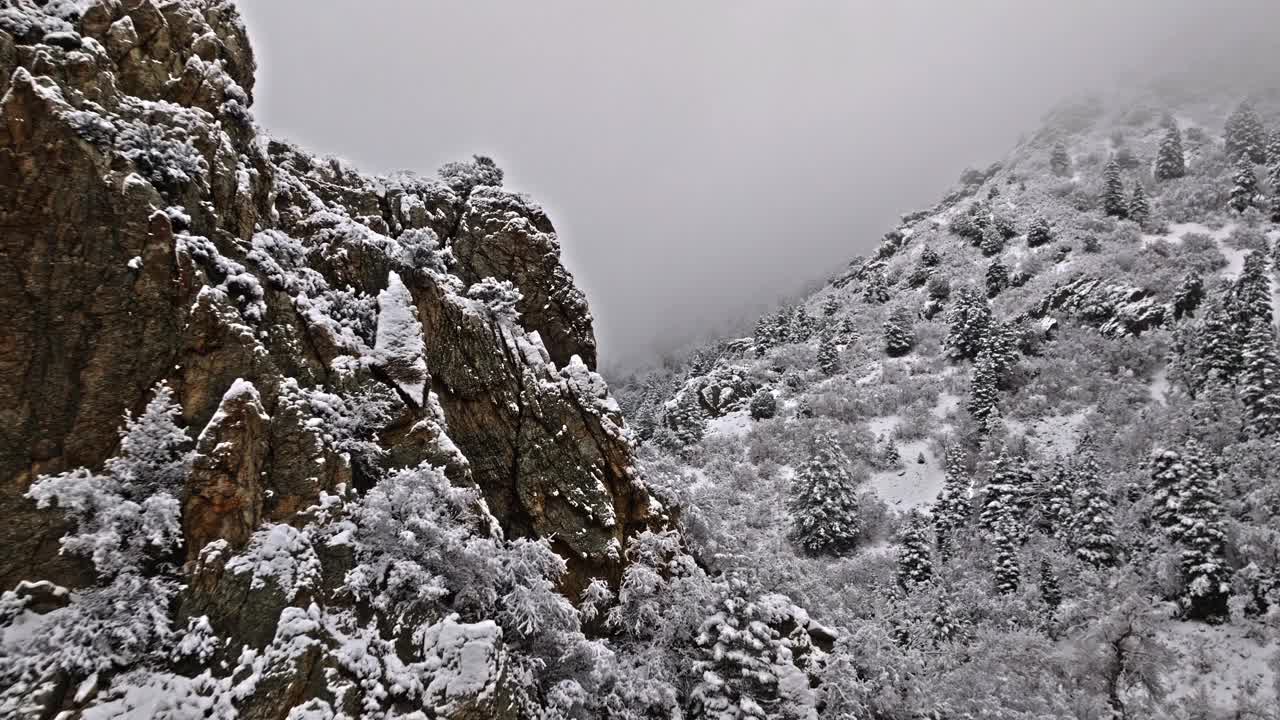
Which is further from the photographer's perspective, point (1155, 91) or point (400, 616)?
point (1155, 91)

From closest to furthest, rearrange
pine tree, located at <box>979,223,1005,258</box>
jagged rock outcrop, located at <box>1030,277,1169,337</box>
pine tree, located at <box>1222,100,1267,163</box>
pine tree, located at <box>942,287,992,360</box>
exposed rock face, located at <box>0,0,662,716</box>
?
exposed rock face, located at <box>0,0,662,716</box>
jagged rock outcrop, located at <box>1030,277,1169,337</box>
pine tree, located at <box>942,287,992,360</box>
pine tree, located at <box>1222,100,1267,163</box>
pine tree, located at <box>979,223,1005,258</box>

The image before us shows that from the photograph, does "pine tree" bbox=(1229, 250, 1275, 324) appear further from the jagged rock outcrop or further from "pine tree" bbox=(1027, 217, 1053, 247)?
"pine tree" bbox=(1027, 217, 1053, 247)

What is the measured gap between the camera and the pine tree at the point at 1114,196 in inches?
2881

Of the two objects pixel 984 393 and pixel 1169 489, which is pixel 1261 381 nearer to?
pixel 1169 489

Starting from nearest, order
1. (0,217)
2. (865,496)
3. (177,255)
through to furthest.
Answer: (0,217) → (177,255) → (865,496)

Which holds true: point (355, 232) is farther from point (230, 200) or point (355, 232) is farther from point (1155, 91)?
point (1155, 91)

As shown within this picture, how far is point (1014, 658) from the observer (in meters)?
25.2

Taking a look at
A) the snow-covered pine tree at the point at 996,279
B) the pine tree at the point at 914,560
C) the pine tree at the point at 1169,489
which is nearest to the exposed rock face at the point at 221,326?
the pine tree at the point at 914,560

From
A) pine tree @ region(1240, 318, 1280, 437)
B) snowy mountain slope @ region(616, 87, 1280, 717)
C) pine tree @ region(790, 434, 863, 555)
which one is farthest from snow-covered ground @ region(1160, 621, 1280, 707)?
pine tree @ region(790, 434, 863, 555)

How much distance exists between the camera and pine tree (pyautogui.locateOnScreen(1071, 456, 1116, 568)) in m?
31.6

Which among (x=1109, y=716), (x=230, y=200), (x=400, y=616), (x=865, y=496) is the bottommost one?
(x=1109, y=716)

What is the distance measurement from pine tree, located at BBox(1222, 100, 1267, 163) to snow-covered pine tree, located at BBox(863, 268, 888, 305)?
4119 cm

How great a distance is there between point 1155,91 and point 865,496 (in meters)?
148

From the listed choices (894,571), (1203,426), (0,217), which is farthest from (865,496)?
(0,217)
